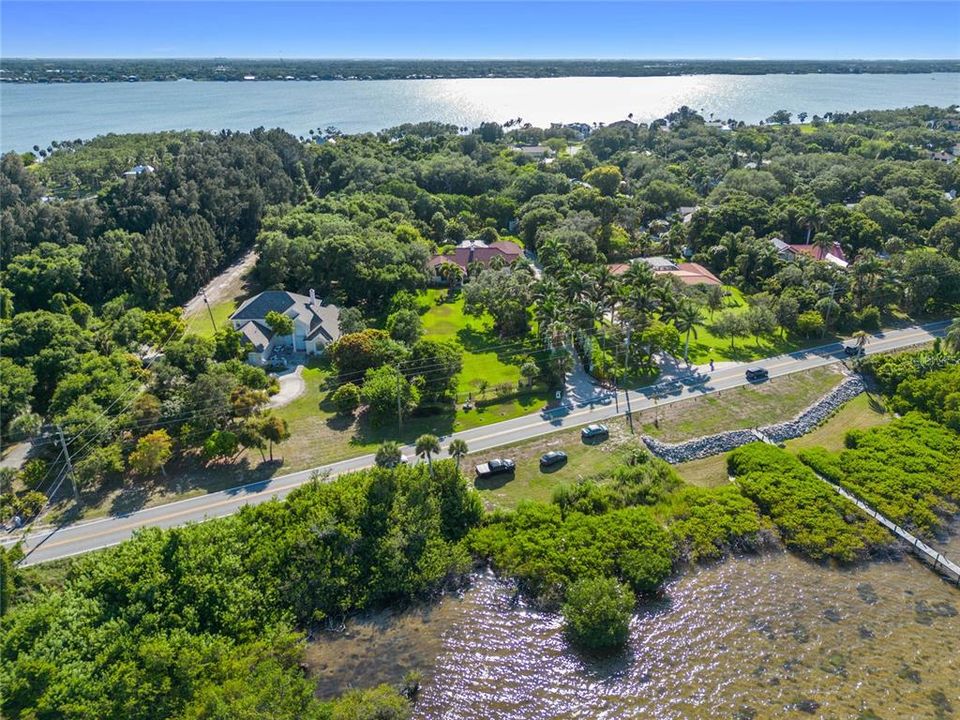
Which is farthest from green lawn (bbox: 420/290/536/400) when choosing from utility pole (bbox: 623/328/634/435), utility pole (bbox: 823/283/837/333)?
utility pole (bbox: 823/283/837/333)

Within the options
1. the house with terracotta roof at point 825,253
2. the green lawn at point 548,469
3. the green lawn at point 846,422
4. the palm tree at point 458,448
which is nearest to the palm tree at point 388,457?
the palm tree at point 458,448

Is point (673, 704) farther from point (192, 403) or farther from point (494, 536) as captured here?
point (192, 403)

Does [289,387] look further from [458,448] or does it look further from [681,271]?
[681,271]

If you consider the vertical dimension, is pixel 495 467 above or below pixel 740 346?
above

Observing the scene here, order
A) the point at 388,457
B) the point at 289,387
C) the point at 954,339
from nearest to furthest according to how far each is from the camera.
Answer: the point at 388,457, the point at 954,339, the point at 289,387

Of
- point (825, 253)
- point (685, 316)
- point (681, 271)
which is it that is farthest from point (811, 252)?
point (685, 316)

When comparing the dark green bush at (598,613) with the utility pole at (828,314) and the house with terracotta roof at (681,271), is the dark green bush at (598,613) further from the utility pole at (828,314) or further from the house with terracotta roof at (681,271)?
the house with terracotta roof at (681,271)

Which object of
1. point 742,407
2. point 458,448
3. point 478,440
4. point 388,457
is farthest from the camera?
point 742,407
